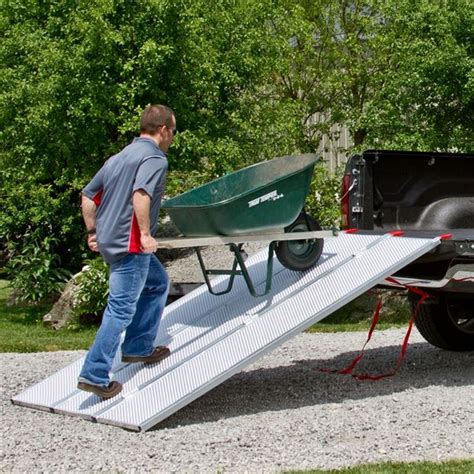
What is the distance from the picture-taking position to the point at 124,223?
22.0 ft

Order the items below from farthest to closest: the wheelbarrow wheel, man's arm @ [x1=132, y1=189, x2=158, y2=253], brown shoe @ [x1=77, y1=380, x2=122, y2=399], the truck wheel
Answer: the truck wheel, the wheelbarrow wheel, brown shoe @ [x1=77, y1=380, x2=122, y2=399], man's arm @ [x1=132, y1=189, x2=158, y2=253]

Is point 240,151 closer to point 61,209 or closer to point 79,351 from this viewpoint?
point 61,209

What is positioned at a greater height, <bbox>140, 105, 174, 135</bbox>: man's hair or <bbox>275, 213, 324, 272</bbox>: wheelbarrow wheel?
<bbox>140, 105, 174, 135</bbox>: man's hair

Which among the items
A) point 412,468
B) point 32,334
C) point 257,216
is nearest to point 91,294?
point 32,334

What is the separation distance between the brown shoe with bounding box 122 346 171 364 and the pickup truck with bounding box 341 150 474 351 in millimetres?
1818

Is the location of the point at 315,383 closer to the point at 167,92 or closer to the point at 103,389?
the point at 103,389

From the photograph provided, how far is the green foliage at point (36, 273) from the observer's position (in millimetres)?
15280

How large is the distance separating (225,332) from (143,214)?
1.15 meters

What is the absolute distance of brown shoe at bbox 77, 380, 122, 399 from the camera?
6.77m

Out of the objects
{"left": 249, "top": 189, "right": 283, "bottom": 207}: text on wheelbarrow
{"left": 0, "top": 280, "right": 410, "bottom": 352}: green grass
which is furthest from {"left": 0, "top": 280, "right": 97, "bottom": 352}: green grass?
{"left": 249, "top": 189, "right": 283, "bottom": 207}: text on wheelbarrow

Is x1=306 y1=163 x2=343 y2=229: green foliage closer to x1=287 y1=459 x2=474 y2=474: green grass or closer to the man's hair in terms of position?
the man's hair

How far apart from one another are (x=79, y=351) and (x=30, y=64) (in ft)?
21.1

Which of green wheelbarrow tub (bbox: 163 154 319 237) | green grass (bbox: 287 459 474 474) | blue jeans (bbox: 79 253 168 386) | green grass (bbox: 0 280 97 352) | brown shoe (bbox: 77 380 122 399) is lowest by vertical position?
green grass (bbox: 0 280 97 352)

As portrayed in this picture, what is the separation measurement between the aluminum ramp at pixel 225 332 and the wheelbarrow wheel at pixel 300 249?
3.3 inches
